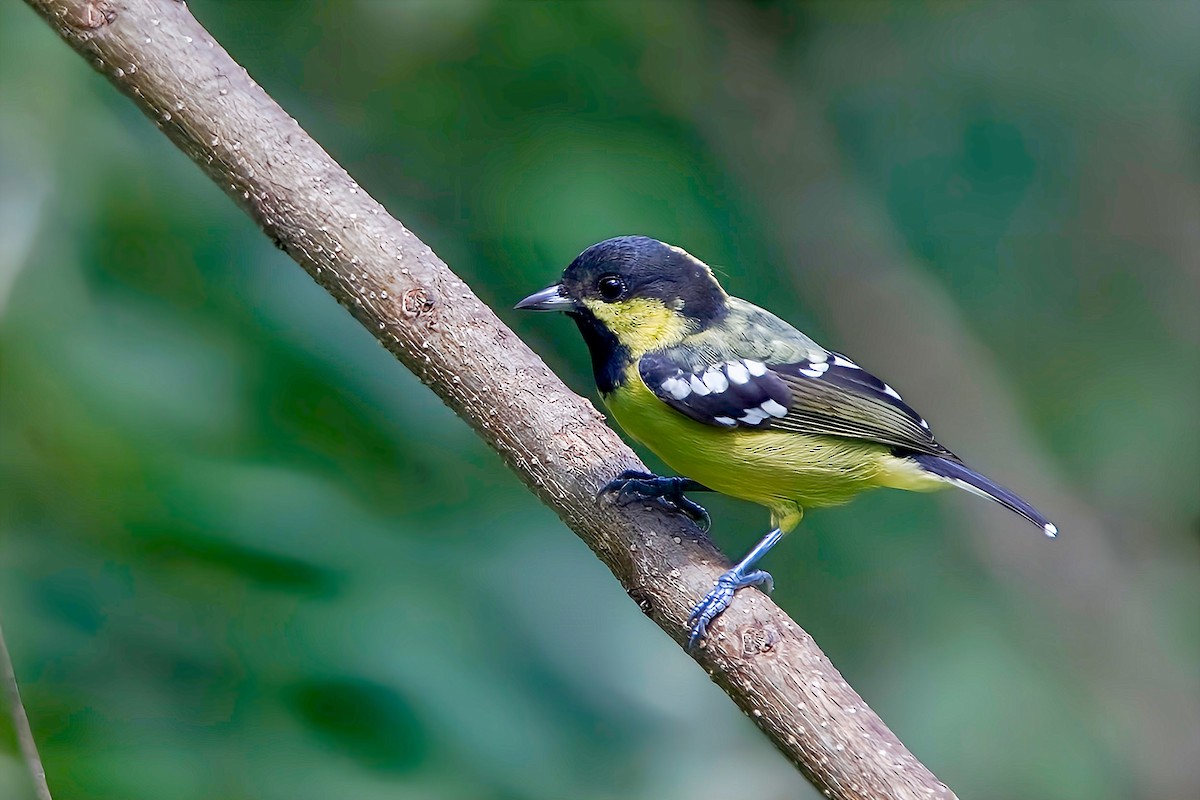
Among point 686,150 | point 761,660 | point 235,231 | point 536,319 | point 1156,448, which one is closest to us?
point 761,660

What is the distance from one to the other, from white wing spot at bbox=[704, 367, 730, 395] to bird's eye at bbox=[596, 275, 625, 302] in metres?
→ 0.30

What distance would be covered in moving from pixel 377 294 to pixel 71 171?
2.89 feet

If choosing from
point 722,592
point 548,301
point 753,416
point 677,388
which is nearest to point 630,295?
point 548,301

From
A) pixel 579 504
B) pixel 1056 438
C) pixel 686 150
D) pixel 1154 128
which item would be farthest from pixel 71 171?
pixel 1154 128

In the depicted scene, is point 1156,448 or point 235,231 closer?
point 235,231

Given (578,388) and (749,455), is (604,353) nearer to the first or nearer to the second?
(749,455)

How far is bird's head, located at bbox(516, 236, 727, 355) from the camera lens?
2.74 meters

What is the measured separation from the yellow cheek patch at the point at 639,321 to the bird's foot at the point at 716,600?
0.66 meters

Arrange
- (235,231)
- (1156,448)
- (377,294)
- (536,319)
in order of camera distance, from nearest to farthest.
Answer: (377,294) → (235,231) → (536,319) → (1156,448)

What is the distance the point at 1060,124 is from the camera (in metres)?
4.46

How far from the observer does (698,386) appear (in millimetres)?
2600

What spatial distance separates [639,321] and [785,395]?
0.38 metres

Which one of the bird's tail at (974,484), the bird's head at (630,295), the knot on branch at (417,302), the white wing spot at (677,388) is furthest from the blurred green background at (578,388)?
the bird's tail at (974,484)

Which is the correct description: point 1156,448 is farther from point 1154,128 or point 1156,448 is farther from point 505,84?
point 505,84
